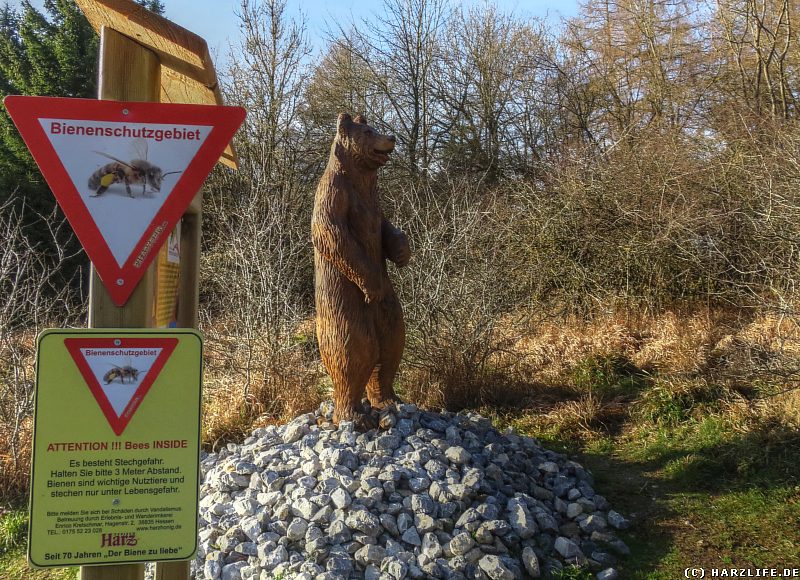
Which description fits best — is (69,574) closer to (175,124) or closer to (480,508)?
(480,508)

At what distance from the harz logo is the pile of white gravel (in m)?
1.72

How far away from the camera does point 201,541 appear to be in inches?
156

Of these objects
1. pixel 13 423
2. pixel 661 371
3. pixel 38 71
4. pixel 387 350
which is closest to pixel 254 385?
pixel 13 423

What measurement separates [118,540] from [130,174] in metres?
1.14

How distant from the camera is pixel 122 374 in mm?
1978

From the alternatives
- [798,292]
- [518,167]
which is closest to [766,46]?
[518,167]

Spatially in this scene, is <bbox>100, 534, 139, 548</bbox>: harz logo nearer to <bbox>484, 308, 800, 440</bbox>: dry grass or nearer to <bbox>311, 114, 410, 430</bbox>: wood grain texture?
<bbox>311, 114, 410, 430</bbox>: wood grain texture

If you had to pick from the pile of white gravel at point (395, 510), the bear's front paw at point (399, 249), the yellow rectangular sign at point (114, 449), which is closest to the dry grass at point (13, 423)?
the pile of white gravel at point (395, 510)

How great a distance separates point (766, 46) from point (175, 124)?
12099mm

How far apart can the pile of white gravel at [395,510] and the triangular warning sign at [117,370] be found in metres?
1.94

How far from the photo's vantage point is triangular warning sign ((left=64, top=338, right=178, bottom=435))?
1954 mm

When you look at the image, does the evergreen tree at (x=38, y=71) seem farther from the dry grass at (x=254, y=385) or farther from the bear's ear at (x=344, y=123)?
the bear's ear at (x=344, y=123)

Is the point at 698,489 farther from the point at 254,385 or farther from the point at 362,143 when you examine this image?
the point at 254,385

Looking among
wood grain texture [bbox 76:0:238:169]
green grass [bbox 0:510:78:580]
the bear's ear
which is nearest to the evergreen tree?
green grass [bbox 0:510:78:580]
